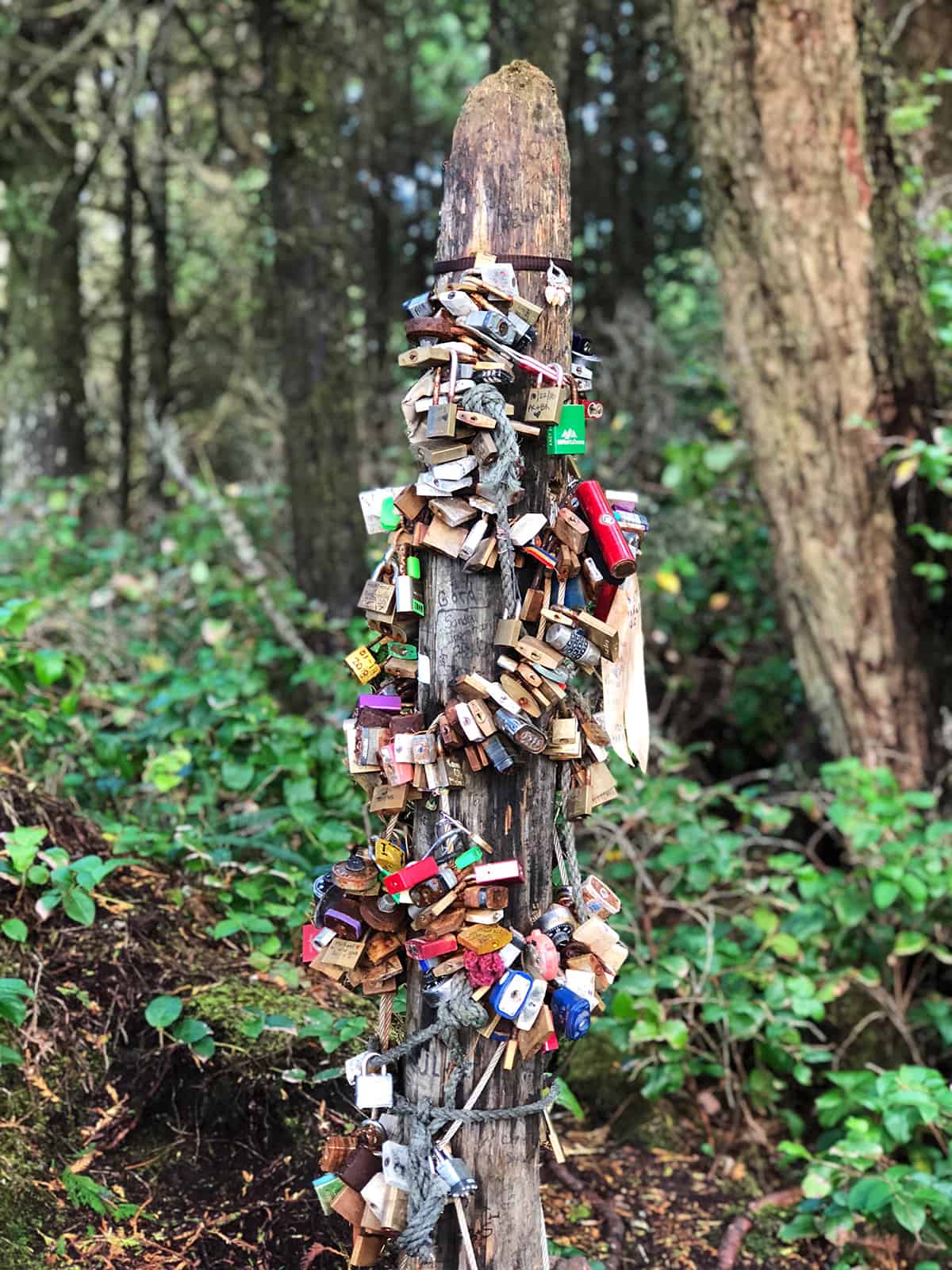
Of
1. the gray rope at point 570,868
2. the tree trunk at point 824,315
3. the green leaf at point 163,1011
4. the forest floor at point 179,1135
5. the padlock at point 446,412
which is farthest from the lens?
the tree trunk at point 824,315

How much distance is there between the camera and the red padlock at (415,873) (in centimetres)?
199

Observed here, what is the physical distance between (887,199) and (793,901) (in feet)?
8.93

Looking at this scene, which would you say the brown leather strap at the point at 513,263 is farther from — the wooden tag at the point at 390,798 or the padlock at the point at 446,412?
the wooden tag at the point at 390,798

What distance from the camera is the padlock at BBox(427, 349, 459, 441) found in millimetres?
1923

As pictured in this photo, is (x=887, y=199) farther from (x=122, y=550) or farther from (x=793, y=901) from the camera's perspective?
(x=122, y=550)

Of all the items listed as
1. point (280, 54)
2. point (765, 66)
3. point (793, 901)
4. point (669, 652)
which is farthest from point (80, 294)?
point (793, 901)

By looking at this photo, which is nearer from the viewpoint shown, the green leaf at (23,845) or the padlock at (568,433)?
the padlock at (568,433)

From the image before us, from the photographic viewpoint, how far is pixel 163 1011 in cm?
268

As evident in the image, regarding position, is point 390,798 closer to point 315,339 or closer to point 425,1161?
point 425,1161

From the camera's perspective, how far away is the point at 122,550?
5988 millimetres

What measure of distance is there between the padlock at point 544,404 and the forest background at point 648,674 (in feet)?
5.23

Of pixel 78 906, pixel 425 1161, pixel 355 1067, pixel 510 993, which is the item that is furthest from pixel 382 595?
pixel 78 906

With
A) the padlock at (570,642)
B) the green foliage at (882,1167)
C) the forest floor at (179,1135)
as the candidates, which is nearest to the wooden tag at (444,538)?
the padlock at (570,642)

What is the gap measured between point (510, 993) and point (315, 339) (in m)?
4.52
